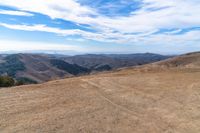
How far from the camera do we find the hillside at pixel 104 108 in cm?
1675

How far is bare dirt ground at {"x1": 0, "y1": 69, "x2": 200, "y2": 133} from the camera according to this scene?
16688 millimetres

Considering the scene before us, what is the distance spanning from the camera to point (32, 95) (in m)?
24.9

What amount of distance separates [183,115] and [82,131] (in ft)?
25.4

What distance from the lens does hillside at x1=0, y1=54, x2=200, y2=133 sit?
1675 centimetres

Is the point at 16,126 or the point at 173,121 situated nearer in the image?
the point at 16,126

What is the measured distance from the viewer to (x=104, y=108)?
68.8ft

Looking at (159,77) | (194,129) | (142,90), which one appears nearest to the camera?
(194,129)

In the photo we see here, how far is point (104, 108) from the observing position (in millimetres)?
20969

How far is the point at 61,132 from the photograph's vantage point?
15.6 metres

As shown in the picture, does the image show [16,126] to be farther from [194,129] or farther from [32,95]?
[194,129]

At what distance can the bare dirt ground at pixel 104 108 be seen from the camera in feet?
54.7

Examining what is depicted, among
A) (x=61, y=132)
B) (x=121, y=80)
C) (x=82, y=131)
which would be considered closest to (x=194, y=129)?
(x=82, y=131)

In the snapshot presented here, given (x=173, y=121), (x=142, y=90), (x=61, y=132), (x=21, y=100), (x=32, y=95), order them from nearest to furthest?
(x=61, y=132), (x=173, y=121), (x=21, y=100), (x=32, y=95), (x=142, y=90)

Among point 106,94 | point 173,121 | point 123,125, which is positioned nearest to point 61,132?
point 123,125
